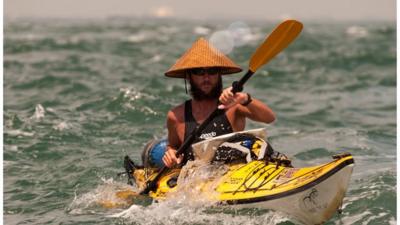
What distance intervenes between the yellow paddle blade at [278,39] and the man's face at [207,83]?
354 mm

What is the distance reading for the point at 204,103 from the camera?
17.6ft

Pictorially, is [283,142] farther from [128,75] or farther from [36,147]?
[128,75]

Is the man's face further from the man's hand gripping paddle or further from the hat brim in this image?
the man's hand gripping paddle

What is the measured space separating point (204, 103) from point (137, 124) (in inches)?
164

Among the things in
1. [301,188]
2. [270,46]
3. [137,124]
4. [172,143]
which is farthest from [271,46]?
[137,124]

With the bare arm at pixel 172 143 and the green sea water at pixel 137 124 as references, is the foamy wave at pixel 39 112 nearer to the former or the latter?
the green sea water at pixel 137 124

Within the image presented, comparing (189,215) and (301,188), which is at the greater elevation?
(301,188)

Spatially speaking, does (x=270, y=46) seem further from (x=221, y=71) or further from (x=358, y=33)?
(x=358, y=33)

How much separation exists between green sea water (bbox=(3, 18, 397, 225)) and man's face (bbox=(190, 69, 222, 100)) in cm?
32

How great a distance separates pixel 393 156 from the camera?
7.63 metres

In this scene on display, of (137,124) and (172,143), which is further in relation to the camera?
(137,124)

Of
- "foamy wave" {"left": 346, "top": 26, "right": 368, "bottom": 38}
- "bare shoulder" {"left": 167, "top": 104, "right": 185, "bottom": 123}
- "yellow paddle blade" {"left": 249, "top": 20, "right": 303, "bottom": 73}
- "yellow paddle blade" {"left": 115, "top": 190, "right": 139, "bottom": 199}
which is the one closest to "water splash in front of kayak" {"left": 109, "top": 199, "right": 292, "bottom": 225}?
"yellow paddle blade" {"left": 115, "top": 190, "right": 139, "bottom": 199}

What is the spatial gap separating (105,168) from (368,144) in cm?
310

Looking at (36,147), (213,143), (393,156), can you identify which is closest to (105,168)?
(36,147)
